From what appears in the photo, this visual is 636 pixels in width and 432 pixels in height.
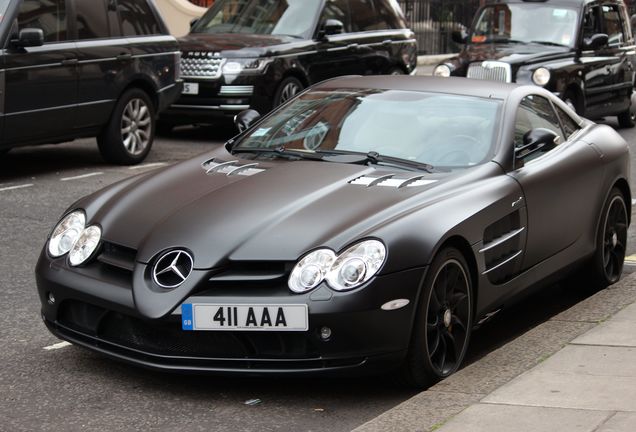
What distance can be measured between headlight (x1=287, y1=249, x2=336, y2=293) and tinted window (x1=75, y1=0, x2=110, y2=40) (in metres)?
7.69

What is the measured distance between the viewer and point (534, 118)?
25.0 feet

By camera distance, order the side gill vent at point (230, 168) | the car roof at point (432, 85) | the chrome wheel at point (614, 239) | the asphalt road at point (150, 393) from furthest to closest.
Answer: the chrome wheel at point (614, 239) < the car roof at point (432, 85) < the side gill vent at point (230, 168) < the asphalt road at point (150, 393)

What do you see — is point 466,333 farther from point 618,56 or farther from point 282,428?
point 618,56

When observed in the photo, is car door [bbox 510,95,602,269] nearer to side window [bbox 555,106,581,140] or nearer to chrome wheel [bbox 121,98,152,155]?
side window [bbox 555,106,581,140]

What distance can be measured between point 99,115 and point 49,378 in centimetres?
717

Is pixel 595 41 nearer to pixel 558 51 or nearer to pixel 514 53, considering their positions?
pixel 558 51

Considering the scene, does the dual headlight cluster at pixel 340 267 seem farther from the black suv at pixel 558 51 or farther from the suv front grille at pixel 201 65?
the black suv at pixel 558 51

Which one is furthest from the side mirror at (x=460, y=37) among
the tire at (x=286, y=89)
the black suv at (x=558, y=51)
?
the tire at (x=286, y=89)

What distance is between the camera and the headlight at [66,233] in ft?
20.6

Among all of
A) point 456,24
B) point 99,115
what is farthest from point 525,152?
point 456,24

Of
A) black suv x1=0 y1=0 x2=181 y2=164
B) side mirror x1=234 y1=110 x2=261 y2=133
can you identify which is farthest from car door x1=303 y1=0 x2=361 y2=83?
side mirror x1=234 y1=110 x2=261 y2=133

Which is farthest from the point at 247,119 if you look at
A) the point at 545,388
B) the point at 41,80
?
the point at 41,80

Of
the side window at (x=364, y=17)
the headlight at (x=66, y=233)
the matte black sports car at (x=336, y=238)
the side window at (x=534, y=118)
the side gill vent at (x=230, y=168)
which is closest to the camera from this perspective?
the matte black sports car at (x=336, y=238)

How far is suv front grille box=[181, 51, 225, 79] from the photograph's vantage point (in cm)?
1550
